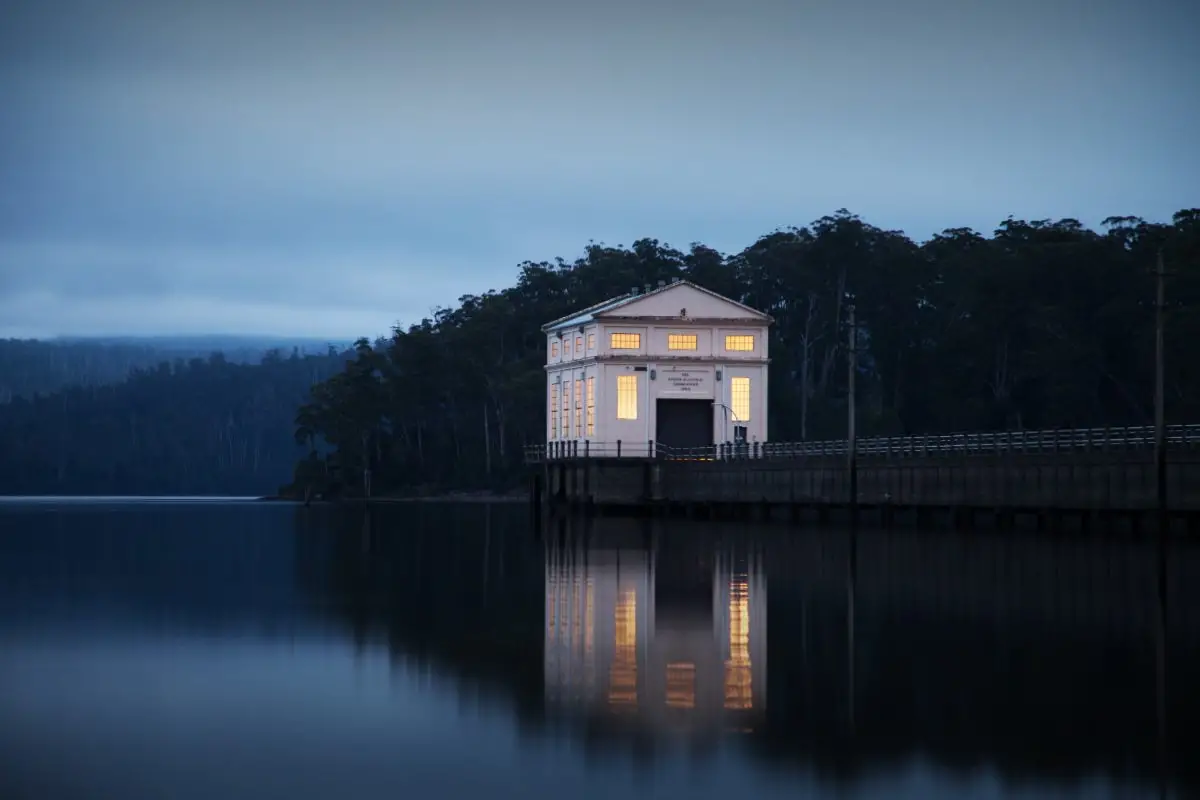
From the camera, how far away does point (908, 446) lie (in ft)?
209

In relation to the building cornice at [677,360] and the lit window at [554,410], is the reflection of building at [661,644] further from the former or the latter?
the lit window at [554,410]

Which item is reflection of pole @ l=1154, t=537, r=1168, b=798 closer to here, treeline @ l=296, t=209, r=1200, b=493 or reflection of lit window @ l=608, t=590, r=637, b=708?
reflection of lit window @ l=608, t=590, r=637, b=708

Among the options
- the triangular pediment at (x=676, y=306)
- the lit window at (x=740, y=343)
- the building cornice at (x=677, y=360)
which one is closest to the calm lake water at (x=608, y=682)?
the building cornice at (x=677, y=360)

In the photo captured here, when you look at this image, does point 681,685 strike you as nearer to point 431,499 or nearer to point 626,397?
point 626,397

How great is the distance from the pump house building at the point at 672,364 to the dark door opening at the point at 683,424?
117 cm

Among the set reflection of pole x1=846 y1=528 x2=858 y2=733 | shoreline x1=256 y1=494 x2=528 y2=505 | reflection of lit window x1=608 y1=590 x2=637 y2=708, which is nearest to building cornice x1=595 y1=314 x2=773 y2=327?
reflection of pole x1=846 y1=528 x2=858 y2=733

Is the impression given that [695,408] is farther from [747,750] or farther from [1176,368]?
[747,750]

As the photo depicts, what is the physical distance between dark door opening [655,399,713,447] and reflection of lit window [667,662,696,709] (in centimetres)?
6353

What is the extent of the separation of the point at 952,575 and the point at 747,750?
68.6ft

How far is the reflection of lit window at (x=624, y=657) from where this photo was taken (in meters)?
18.3

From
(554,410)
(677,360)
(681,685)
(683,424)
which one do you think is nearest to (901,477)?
(677,360)

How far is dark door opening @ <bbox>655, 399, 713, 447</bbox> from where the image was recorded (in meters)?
84.3

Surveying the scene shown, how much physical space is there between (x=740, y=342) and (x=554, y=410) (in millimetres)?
13155

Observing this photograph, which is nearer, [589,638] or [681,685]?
[681,685]
